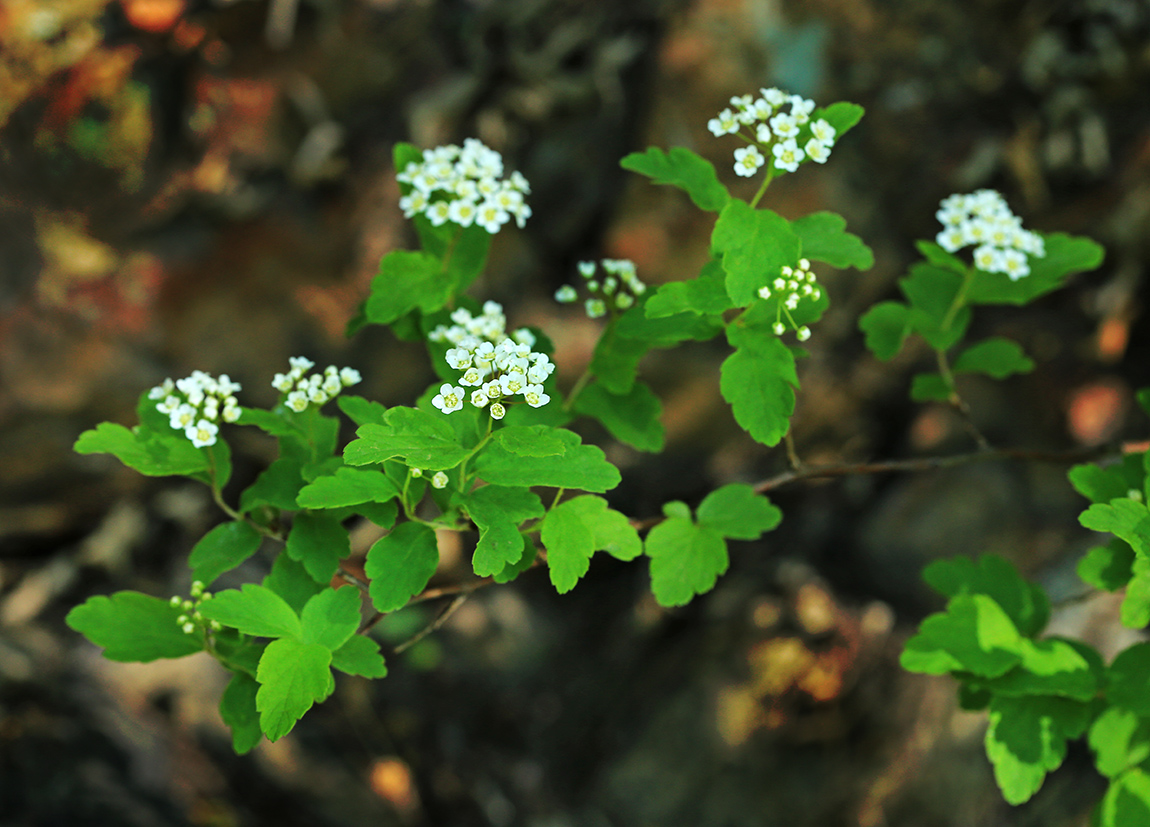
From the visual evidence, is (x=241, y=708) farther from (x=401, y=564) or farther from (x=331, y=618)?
(x=401, y=564)

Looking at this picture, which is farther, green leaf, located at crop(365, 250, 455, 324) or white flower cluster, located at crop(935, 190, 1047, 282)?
white flower cluster, located at crop(935, 190, 1047, 282)

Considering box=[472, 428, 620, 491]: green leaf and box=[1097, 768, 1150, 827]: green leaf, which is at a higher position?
box=[472, 428, 620, 491]: green leaf

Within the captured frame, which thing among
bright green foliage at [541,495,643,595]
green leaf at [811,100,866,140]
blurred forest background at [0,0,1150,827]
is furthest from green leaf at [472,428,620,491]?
blurred forest background at [0,0,1150,827]

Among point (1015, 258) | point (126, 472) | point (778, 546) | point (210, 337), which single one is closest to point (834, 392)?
point (778, 546)

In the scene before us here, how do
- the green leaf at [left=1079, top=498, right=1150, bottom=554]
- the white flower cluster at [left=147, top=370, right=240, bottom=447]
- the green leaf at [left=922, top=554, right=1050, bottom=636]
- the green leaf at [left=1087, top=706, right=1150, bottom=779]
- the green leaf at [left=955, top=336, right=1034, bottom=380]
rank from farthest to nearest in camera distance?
1. the green leaf at [left=955, top=336, right=1034, bottom=380]
2. the green leaf at [left=922, top=554, right=1050, bottom=636]
3. the green leaf at [left=1087, top=706, right=1150, bottom=779]
4. the white flower cluster at [left=147, top=370, right=240, bottom=447]
5. the green leaf at [left=1079, top=498, right=1150, bottom=554]

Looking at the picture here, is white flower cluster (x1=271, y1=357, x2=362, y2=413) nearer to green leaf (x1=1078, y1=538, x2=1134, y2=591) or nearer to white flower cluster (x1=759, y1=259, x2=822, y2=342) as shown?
white flower cluster (x1=759, y1=259, x2=822, y2=342)

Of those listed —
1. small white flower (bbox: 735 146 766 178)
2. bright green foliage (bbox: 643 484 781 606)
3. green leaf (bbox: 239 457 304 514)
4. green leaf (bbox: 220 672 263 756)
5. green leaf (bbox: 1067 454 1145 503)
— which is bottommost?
bright green foliage (bbox: 643 484 781 606)

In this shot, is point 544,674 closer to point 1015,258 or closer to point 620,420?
point 620,420

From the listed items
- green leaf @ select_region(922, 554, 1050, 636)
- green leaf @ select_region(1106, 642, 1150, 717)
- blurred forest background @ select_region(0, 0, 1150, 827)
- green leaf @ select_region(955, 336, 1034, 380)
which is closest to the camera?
green leaf @ select_region(1106, 642, 1150, 717)
